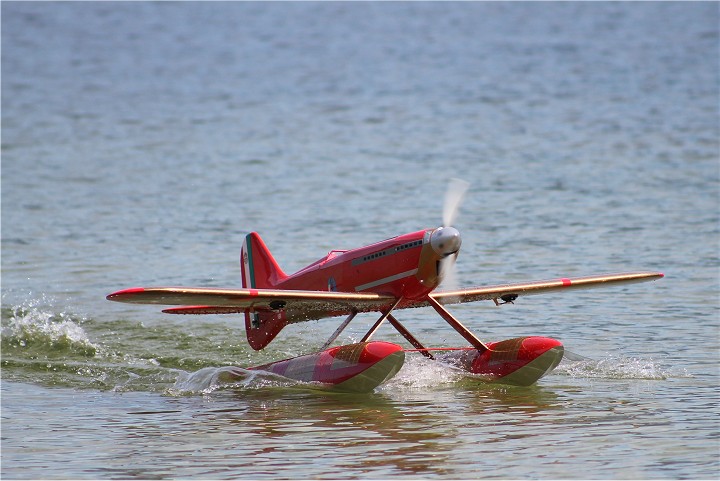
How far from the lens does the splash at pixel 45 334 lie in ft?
57.7

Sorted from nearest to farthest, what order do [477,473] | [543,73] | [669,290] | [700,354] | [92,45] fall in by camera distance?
[477,473] → [700,354] → [669,290] → [543,73] → [92,45]

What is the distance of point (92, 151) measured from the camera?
4275cm

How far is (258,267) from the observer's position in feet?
55.8

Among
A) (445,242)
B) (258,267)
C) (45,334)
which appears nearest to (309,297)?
(445,242)

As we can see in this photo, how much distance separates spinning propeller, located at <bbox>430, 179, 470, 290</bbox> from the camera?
45.9 feet

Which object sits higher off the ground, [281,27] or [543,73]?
[281,27]

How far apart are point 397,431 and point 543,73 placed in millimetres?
55196

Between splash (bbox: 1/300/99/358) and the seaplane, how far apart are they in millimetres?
2700

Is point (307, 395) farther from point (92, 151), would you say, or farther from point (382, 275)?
point (92, 151)

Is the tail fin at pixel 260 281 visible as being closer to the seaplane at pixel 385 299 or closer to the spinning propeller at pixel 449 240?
the seaplane at pixel 385 299

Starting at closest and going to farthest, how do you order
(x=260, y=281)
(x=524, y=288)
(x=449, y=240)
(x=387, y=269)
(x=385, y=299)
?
(x=449, y=240) < (x=387, y=269) < (x=385, y=299) < (x=524, y=288) < (x=260, y=281)

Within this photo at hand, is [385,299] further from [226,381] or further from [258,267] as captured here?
[258,267]

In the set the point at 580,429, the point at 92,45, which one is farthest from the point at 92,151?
the point at 92,45

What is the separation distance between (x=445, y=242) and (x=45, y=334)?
7389 millimetres
